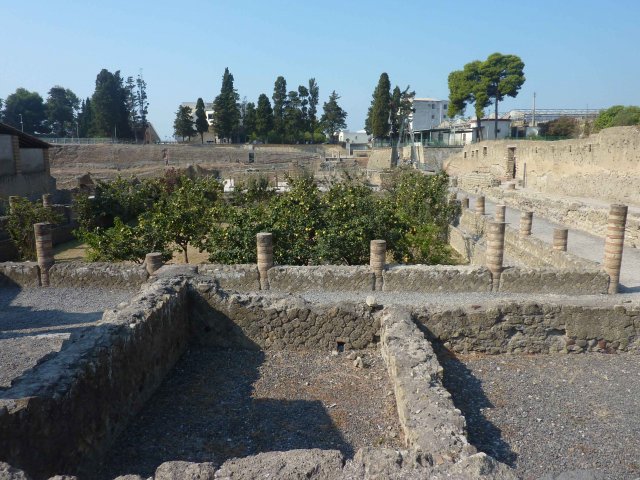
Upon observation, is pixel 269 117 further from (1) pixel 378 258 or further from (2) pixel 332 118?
(1) pixel 378 258

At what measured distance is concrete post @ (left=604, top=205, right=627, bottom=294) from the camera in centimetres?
960

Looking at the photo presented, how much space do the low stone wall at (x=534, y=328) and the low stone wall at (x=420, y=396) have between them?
1.89ft

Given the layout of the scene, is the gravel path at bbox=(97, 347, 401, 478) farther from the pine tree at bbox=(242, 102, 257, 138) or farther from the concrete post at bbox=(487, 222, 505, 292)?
the pine tree at bbox=(242, 102, 257, 138)

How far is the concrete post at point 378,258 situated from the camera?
381 inches

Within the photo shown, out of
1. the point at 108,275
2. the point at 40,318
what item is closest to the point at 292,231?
the point at 108,275

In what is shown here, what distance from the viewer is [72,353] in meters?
4.36

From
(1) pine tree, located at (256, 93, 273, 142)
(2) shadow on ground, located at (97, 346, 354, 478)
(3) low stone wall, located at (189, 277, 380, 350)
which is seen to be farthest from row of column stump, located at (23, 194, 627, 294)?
(1) pine tree, located at (256, 93, 273, 142)

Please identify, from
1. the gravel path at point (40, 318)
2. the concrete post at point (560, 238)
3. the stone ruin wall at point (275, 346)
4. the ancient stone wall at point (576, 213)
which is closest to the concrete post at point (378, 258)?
the stone ruin wall at point (275, 346)

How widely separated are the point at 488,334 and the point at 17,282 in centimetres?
933

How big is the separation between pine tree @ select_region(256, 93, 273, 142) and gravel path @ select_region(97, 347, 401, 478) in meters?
61.5

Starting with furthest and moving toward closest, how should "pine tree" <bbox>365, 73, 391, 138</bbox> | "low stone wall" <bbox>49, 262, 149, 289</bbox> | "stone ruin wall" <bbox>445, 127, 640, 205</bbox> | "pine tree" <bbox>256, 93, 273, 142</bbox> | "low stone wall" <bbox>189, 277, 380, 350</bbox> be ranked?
"pine tree" <bbox>256, 93, 273, 142</bbox> < "pine tree" <bbox>365, 73, 391, 138</bbox> < "stone ruin wall" <bbox>445, 127, 640, 205</bbox> < "low stone wall" <bbox>49, 262, 149, 289</bbox> < "low stone wall" <bbox>189, 277, 380, 350</bbox>

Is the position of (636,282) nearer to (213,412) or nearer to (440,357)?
(440,357)

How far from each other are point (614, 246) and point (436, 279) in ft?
10.9

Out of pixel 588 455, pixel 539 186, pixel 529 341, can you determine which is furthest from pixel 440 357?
pixel 539 186
